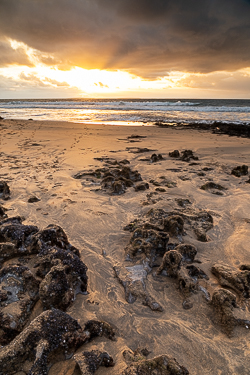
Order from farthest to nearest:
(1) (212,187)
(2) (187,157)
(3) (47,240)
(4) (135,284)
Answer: (2) (187,157), (1) (212,187), (3) (47,240), (4) (135,284)

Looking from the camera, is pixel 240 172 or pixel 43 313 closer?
pixel 43 313

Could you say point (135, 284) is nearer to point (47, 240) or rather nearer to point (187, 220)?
point (47, 240)

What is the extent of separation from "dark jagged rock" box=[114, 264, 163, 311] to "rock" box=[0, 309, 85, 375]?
2.25 feet

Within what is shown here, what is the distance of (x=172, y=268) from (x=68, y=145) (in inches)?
317

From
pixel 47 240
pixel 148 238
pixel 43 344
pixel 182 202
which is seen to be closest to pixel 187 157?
pixel 182 202

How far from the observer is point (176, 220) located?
3.23 meters

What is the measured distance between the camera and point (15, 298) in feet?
6.47

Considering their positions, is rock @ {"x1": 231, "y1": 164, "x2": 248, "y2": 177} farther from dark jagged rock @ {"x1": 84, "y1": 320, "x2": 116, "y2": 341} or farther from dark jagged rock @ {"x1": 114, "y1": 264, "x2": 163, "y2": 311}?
dark jagged rock @ {"x1": 84, "y1": 320, "x2": 116, "y2": 341}

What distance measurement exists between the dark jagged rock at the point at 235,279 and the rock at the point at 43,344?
1.60m

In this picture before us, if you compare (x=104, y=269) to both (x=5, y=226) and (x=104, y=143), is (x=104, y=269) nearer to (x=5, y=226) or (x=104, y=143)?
(x=5, y=226)

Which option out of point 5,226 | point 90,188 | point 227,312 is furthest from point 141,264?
point 90,188

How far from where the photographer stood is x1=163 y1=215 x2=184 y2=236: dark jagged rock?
3.16 metres

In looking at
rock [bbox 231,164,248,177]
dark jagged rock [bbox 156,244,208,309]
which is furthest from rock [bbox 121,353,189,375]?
rock [bbox 231,164,248,177]

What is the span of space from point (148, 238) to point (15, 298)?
1632 mm
